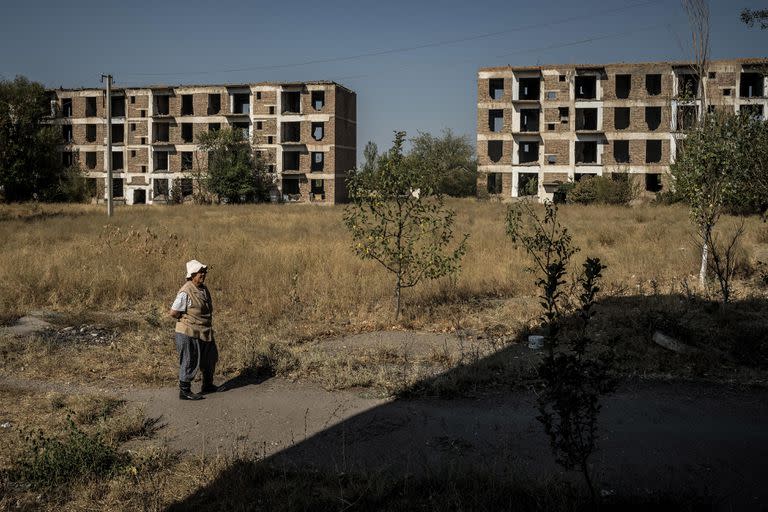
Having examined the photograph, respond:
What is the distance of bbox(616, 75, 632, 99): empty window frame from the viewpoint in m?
52.4

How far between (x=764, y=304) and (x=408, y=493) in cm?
833

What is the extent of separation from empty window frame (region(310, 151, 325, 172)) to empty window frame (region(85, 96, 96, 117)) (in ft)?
70.1

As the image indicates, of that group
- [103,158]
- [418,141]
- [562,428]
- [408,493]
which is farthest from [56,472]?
[418,141]

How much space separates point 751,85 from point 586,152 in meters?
Answer: 13.1

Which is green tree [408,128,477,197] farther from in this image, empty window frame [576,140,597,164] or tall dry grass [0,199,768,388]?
tall dry grass [0,199,768,388]

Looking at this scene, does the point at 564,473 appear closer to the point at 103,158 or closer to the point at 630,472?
the point at 630,472

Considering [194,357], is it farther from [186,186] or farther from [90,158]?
[90,158]

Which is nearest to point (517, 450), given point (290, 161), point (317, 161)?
point (317, 161)

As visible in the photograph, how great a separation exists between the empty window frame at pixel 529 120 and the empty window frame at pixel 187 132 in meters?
28.5

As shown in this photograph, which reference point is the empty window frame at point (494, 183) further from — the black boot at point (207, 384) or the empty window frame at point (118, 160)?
the black boot at point (207, 384)

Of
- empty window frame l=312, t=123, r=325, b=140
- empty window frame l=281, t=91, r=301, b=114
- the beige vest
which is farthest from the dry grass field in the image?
empty window frame l=281, t=91, r=301, b=114

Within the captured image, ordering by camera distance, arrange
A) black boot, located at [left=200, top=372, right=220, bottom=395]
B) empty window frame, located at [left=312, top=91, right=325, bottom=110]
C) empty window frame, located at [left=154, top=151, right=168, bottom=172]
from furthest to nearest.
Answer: empty window frame, located at [left=154, top=151, right=168, bottom=172] → empty window frame, located at [left=312, top=91, right=325, bottom=110] → black boot, located at [left=200, top=372, right=220, bottom=395]

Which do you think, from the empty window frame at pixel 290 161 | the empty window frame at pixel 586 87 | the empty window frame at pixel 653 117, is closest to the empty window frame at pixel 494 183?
the empty window frame at pixel 586 87

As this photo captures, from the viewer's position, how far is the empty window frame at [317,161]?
56375mm
